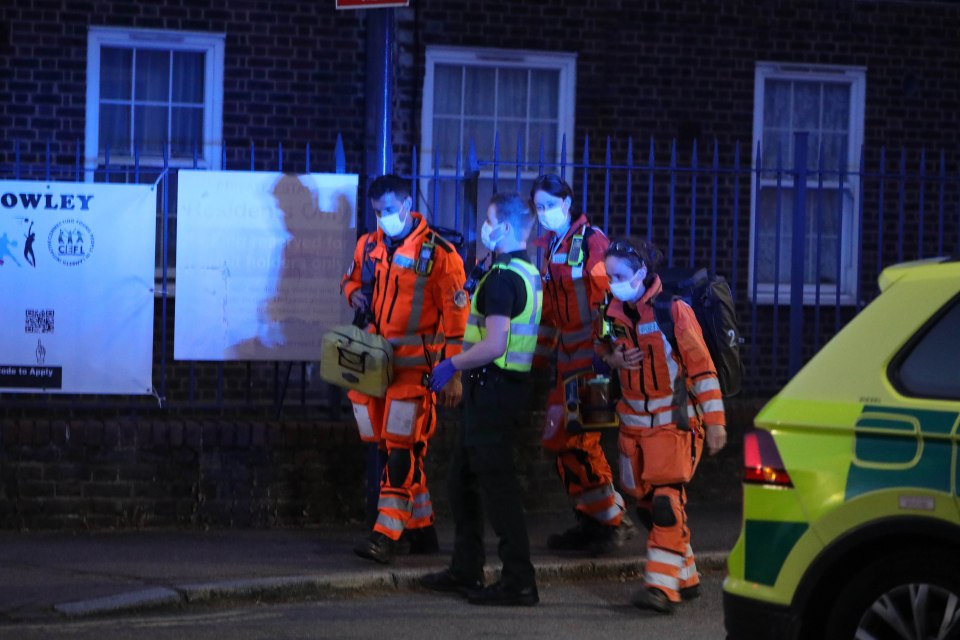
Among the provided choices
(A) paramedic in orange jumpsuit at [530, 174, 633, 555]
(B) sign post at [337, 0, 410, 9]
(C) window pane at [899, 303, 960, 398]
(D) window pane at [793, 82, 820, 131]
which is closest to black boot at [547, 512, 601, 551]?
(A) paramedic in orange jumpsuit at [530, 174, 633, 555]

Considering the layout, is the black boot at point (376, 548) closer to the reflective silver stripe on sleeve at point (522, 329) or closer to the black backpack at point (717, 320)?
the reflective silver stripe on sleeve at point (522, 329)

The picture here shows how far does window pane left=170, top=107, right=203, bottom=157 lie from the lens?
12.5 metres

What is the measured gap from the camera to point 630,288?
23.6 ft

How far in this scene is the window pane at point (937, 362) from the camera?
494 centimetres

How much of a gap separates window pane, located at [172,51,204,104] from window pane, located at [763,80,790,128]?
15.5 ft

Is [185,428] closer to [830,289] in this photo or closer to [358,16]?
[358,16]

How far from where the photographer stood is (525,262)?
7.32 m

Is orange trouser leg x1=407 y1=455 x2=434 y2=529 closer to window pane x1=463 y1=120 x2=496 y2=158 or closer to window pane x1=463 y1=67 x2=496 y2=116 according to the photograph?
window pane x1=463 y1=120 x2=496 y2=158

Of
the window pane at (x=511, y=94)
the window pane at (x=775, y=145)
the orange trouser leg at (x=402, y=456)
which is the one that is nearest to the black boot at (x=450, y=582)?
the orange trouser leg at (x=402, y=456)

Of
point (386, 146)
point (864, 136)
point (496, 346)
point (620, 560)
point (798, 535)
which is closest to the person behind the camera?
point (798, 535)

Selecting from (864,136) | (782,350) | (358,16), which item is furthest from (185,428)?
(864,136)

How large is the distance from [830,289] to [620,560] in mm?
5817

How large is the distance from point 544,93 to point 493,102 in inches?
17.5

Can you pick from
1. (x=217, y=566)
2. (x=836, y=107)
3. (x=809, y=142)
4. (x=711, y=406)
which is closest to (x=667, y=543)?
(x=711, y=406)
